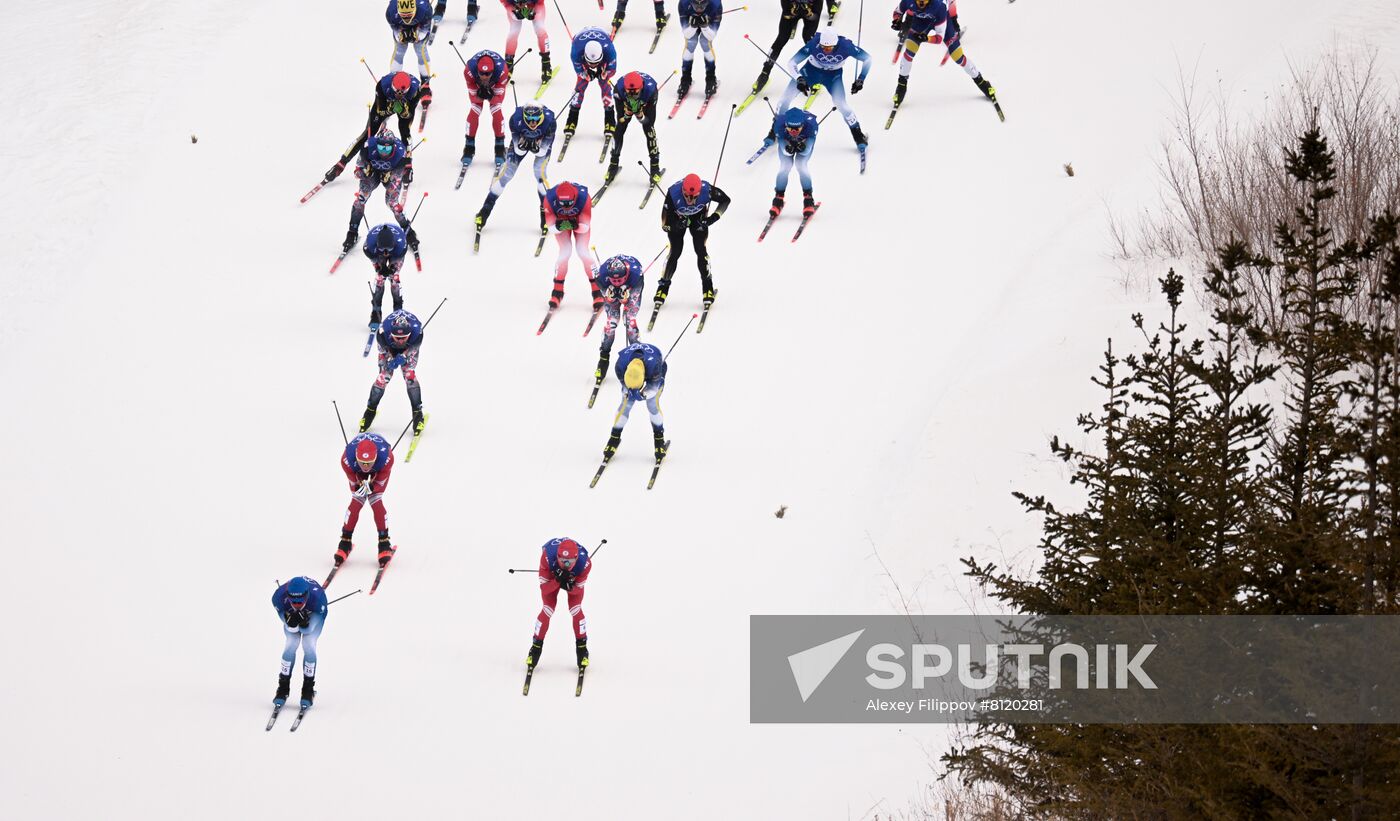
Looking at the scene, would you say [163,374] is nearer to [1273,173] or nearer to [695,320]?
[695,320]

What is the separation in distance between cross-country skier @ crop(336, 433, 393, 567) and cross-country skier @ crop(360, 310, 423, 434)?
2092 mm

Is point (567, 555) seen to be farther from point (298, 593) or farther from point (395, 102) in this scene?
point (395, 102)

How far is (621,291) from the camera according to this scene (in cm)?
2014

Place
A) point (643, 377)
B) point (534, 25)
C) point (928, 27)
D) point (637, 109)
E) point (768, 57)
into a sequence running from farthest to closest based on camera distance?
point (534, 25), point (768, 57), point (928, 27), point (637, 109), point (643, 377)

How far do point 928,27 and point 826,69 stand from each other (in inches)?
78.7

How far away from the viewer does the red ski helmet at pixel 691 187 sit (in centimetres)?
2078

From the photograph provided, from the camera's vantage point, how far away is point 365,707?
16.1 meters

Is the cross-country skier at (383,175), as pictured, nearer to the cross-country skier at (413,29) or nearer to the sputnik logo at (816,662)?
the cross-country skier at (413,29)

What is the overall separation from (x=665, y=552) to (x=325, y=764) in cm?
465

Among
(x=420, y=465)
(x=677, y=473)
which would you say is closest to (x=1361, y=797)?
(x=677, y=473)

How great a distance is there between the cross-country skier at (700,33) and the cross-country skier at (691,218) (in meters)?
5.08

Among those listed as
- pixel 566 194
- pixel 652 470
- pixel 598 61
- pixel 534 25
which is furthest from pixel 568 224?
pixel 534 25

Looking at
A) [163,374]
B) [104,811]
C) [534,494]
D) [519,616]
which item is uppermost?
[163,374]

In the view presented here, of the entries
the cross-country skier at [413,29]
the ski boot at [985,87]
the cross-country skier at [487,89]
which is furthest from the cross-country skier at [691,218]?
the cross-country skier at [413,29]
